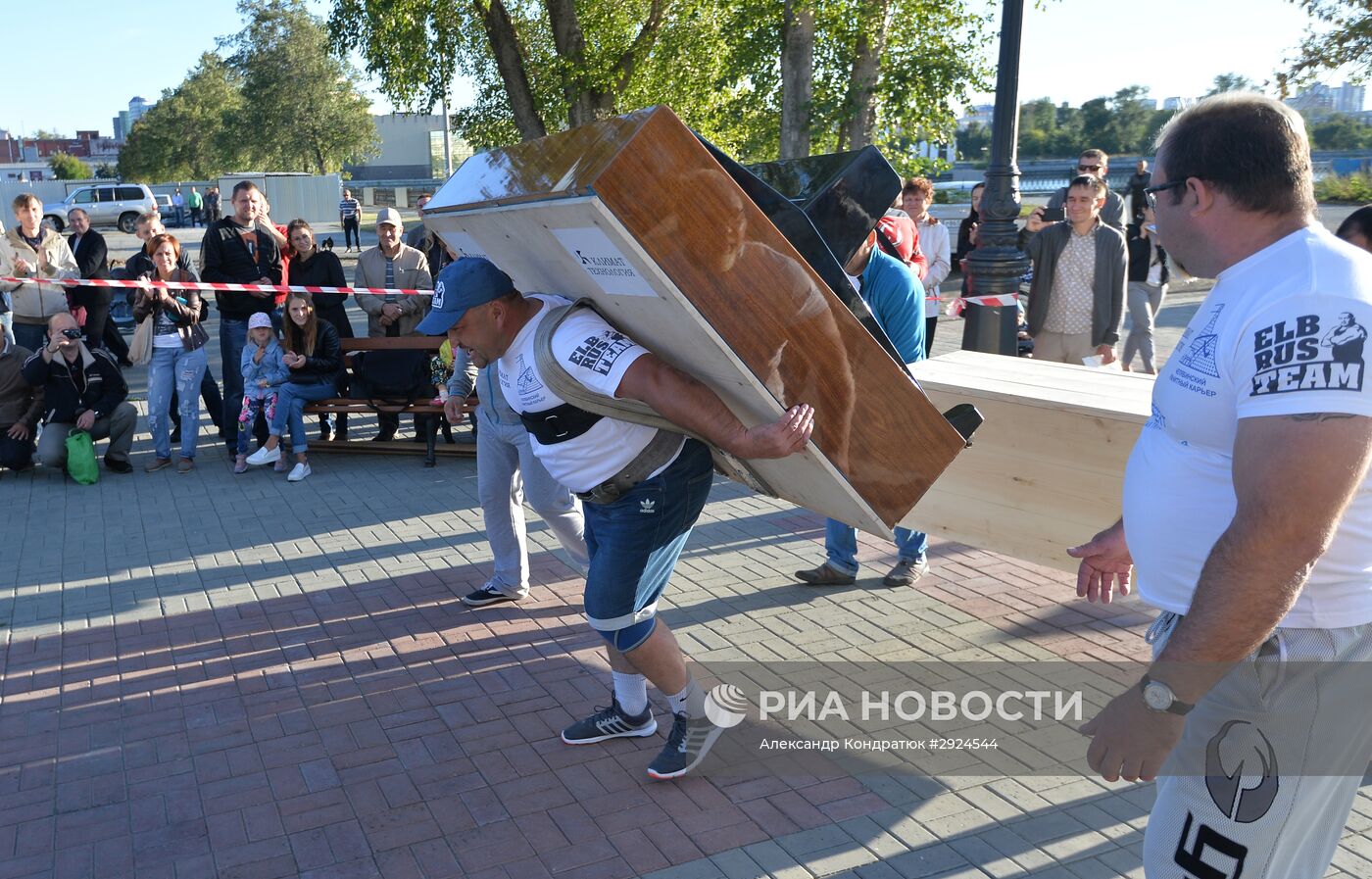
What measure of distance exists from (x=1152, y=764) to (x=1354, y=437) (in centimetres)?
68

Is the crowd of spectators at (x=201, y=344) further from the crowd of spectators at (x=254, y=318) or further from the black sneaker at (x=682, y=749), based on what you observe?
the black sneaker at (x=682, y=749)

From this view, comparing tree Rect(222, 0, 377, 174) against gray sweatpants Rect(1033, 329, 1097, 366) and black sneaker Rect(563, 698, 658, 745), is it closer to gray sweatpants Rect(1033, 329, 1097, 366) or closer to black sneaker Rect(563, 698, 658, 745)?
gray sweatpants Rect(1033, 329, 1097, 366)

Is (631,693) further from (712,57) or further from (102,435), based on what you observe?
(712,57)

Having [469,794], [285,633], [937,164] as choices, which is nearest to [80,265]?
[285,633]

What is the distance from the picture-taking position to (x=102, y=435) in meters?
8.86

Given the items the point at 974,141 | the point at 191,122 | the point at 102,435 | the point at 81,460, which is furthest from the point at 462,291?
the point at 974,141

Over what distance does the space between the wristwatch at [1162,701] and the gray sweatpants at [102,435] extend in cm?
864

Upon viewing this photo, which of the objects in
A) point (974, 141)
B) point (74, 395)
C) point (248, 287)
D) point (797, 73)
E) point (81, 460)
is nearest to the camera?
point (81, 460)

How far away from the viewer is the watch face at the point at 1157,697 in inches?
79.5

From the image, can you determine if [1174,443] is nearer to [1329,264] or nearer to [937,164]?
[1329,264]

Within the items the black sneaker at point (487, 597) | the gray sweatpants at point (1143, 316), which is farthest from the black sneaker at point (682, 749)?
the gray sweatpants at point (1143, 316)

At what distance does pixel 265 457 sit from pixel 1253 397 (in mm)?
8247

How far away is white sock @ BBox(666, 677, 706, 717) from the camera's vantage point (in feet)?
13.4

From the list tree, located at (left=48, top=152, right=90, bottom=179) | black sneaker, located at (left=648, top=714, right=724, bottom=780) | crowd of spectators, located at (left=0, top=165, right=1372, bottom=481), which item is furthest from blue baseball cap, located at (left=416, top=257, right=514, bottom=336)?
tree, located at (left=48, top=152, right=90, bottom=179)
